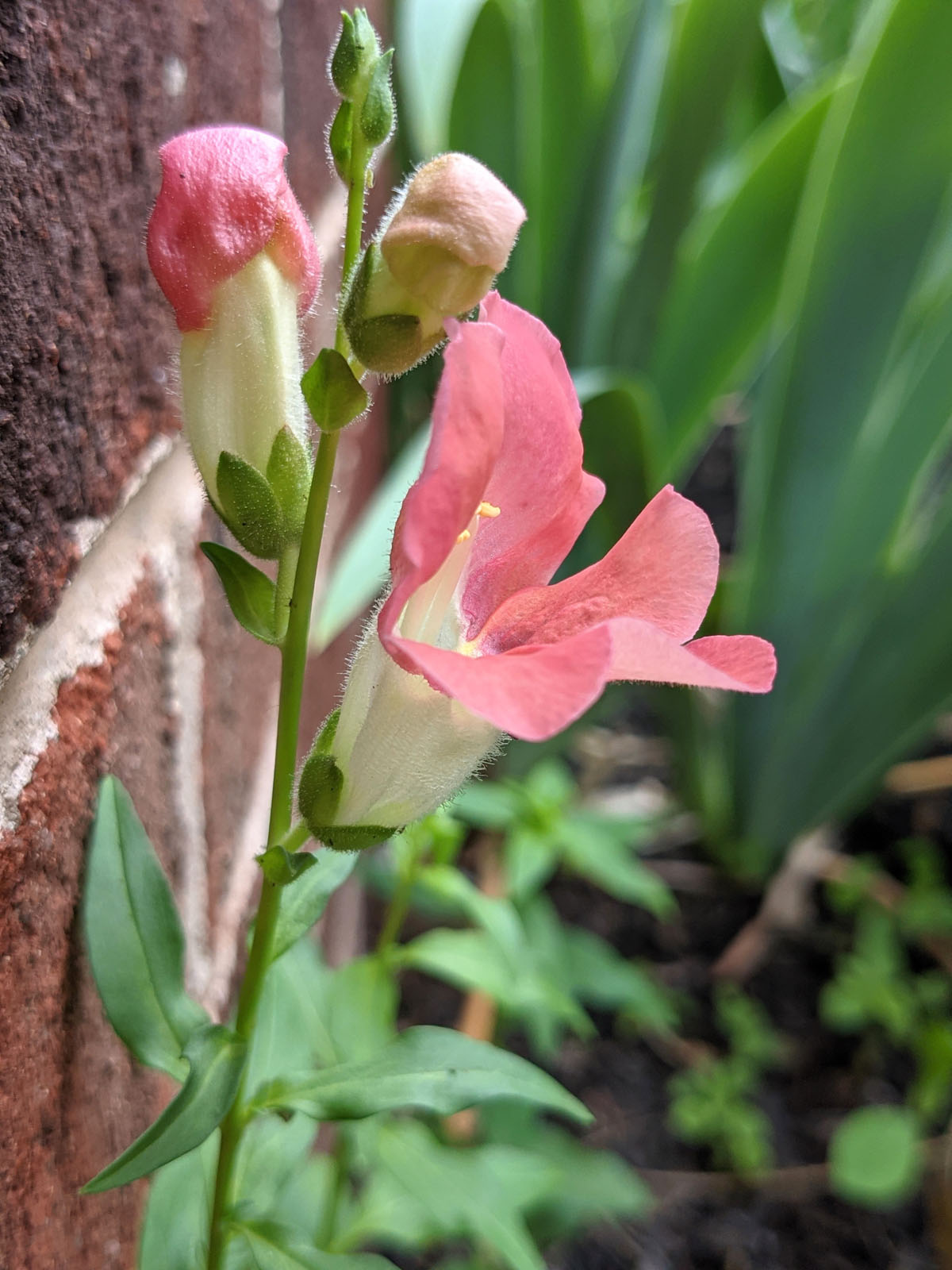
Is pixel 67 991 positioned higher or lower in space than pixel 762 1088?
higher

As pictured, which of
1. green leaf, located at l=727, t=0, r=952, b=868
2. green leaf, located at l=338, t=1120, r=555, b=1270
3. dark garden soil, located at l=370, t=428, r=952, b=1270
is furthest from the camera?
dark garden soil, located at l=370, t=428, r=952, b=1270

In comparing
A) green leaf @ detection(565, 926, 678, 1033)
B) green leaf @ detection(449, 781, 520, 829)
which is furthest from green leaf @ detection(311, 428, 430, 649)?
green leaf @ detection(565, 926, 678, 1033)

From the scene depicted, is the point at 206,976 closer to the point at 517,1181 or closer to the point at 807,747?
the point at 517,1181

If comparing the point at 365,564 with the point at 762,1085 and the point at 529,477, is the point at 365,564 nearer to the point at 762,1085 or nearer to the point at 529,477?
the point at 529,477

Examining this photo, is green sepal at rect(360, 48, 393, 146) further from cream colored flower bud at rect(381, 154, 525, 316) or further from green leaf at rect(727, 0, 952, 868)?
green leaf at rect(727, 0, 952, 868)

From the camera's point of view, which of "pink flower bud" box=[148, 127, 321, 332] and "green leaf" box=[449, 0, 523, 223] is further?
"green leaf" box=[449, 0, 523, 223]

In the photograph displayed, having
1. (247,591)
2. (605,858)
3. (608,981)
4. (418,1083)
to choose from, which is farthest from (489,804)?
(247,591)

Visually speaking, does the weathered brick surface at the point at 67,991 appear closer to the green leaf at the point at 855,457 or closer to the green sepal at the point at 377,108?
the green sepal at the point at 377,108
